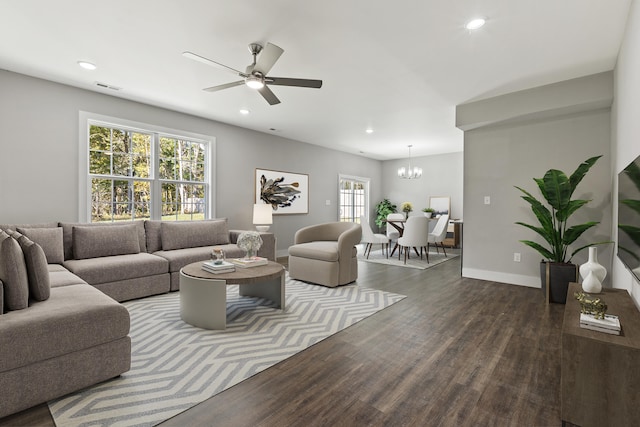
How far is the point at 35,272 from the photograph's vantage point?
76.6 inches

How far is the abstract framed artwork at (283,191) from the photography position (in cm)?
618

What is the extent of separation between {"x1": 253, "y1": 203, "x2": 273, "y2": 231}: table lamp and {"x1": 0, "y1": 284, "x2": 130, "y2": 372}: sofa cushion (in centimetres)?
364

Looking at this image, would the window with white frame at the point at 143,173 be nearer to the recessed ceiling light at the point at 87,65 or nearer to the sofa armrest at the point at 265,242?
the sofa armrest at the point at 265,242

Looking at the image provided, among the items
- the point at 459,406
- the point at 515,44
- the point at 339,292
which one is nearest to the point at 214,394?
Answer: the point at 459,406

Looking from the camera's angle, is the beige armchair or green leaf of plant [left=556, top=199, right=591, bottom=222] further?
the beige armchair

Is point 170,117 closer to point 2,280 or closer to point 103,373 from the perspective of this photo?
point 2,280

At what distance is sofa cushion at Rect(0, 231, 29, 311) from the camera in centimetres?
176

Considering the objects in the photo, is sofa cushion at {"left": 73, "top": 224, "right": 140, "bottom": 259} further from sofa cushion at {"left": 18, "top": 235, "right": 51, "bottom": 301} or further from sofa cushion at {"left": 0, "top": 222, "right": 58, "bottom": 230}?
sofa cushion at {"left": 18, "top": 235, "right": 51, "bottom": 301}

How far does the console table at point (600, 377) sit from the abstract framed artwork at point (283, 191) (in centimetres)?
532

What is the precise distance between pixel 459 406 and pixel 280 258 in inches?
195

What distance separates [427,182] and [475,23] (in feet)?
21.7

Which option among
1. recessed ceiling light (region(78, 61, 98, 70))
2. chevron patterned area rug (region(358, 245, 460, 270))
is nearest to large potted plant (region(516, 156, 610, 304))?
chevron patterned area rug (region(358, 245, 460, 270))

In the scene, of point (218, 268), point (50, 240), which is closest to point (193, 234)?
point (50, 240)

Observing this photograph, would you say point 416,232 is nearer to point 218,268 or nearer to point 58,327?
point 218,268
